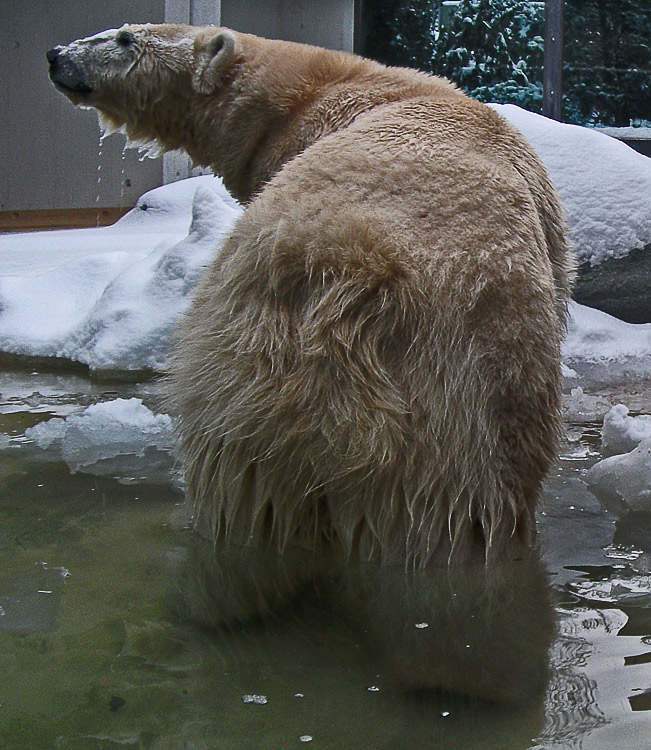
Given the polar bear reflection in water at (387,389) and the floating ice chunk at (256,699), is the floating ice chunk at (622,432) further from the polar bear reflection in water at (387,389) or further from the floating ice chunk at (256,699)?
the floating ice chunk at (256,699)

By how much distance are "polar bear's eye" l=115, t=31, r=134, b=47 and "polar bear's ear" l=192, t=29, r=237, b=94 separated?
25cm

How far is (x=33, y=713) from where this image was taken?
1530mm

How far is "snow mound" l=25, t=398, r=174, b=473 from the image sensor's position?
3.32m

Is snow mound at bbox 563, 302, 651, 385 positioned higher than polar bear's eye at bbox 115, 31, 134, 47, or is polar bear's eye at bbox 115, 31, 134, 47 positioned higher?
polar bear's eye at bbox 115, 31, 134, 47

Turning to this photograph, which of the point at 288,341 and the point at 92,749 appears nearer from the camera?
the point at 92,749

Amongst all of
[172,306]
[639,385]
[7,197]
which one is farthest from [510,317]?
[7,197]

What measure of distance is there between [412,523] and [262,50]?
1.68 meters

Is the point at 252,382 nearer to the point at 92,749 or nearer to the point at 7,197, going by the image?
the point at 92,749

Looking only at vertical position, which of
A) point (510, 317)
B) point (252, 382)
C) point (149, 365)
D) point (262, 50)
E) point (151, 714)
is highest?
point (262, 50)

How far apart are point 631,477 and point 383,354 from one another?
3.37 feet

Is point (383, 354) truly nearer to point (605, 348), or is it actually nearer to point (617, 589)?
point (617, 589)

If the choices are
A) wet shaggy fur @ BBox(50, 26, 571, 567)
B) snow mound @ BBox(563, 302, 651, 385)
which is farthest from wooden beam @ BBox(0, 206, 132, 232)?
wet shaggy fur @ BBox(50, 26, 571, 567)

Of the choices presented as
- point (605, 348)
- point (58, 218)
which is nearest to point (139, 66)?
point (605, 348)

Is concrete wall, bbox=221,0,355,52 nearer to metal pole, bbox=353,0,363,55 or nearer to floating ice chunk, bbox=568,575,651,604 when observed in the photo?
metal pole, bbox=353,0,363,55
